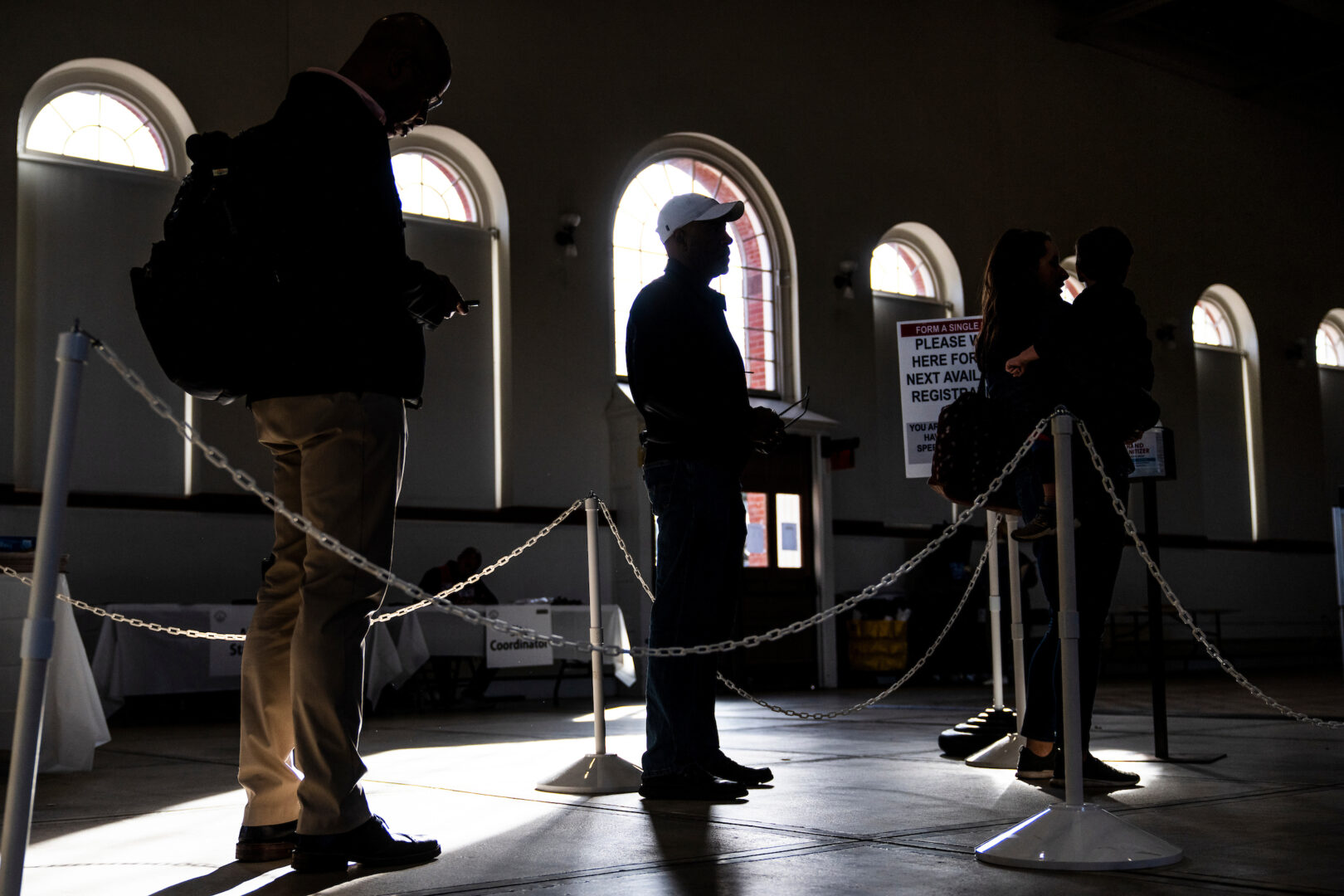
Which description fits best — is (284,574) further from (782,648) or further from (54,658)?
(782,648)

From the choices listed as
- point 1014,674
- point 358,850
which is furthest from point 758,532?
point 358,850

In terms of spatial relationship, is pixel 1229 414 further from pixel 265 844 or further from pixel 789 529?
pixel 265 844

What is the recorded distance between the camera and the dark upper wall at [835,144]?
32.7 feet

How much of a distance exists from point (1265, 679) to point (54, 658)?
1029 centimetres

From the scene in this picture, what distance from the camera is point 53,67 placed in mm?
9023

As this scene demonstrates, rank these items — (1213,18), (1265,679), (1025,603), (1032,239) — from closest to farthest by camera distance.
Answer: (1032,239) < (1025,603) < (1265,679) < (1213,18)

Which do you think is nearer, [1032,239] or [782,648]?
[1032,239]

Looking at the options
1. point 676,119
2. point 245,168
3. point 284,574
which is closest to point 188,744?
point 284,574

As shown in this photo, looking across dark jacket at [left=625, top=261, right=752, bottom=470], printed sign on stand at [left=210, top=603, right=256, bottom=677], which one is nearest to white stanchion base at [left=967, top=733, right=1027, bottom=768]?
dark jacket at [left=625, top=261, right=752, bottom=470]

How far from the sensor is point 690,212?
3.65 metres

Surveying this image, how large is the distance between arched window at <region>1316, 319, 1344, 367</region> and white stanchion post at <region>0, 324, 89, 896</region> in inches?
710

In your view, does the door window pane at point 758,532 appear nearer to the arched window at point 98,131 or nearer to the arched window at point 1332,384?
the arched window at point 98,131

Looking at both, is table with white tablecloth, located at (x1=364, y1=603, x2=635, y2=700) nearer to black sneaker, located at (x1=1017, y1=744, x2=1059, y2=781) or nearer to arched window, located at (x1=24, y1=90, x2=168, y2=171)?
arched window, located at (x1=24, y1=90, x2=168, y2=171)

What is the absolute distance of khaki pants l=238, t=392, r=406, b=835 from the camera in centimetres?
242
